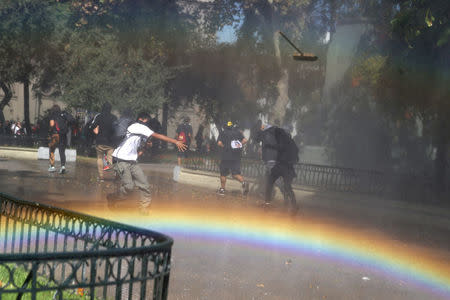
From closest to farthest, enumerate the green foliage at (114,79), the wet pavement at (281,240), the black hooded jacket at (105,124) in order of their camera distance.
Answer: the wet pavement at (281,240), the black hooded jacket at (105,124), the green foliage at (114,79)

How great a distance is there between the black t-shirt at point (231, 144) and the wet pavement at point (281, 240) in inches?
42.0

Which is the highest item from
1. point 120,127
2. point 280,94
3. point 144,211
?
point 280,94

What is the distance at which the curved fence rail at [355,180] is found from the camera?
18.7 m

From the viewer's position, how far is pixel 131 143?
12266 millimetres

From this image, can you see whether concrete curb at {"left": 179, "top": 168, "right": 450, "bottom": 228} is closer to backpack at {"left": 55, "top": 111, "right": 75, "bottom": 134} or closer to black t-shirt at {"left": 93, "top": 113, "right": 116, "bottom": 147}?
black t-shirt at {"left": 93, "top": 113, "right": 116, "bottom": 147}

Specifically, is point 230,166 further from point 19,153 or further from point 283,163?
point 19,153

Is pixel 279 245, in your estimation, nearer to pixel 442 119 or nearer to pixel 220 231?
pixel 220 231

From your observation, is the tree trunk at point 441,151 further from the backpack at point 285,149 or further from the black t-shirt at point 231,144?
the backpack at point 285,149

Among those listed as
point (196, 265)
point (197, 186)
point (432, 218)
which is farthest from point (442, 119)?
point (196, 265)

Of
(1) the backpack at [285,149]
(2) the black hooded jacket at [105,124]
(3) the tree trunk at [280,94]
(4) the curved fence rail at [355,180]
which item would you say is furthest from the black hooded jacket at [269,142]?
(3) the tree trunk at [280,94]

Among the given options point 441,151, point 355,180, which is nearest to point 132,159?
point 355,180

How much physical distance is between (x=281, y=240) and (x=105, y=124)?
7.73 metres

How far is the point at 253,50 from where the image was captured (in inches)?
1677

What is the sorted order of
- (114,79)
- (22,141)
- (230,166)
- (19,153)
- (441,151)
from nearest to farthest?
(230,166), (441,151), (19,153), (22,141), (114,79)
